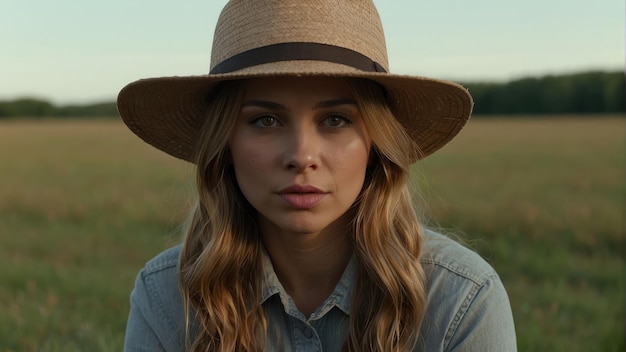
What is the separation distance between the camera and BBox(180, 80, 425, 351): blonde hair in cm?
239

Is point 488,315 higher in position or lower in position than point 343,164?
lower

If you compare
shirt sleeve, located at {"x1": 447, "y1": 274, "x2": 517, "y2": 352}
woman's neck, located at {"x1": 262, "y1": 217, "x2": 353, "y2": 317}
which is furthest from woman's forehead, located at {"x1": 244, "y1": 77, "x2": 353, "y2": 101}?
shirt sleeve, located at {"x1": 447, "y1": 274, "x2": 517, "y2": 352}

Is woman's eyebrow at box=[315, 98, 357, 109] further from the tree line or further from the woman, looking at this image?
the tree line

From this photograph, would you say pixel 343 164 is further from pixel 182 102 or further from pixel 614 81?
pixel 614 81

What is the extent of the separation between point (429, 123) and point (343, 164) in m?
0.55

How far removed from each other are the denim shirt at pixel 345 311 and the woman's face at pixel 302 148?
0.36m

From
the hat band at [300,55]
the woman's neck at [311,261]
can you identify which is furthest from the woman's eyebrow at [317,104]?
the woman's neck at [311,261]

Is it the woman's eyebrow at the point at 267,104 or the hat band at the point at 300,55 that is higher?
the hat band at the point at 300,55

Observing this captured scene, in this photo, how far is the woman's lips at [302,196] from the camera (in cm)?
223

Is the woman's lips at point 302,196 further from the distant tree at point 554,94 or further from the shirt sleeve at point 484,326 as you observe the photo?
the distant tree at point 554,94

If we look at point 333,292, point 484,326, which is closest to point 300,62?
point 333,292

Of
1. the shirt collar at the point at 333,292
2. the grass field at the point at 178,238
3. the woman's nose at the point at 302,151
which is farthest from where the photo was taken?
the grass field at the point at 178,238

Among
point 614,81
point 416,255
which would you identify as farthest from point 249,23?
point 614,81

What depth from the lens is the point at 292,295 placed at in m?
2.63
